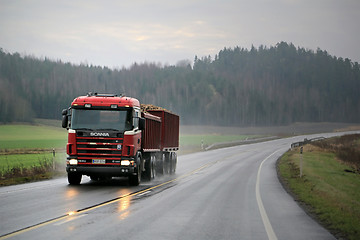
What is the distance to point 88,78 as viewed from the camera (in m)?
185

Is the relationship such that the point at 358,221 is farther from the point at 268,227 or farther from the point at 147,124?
the point at 147,124

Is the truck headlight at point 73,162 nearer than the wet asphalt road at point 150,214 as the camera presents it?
No

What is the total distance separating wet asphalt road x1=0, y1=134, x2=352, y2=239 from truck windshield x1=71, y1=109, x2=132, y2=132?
2.39 meters

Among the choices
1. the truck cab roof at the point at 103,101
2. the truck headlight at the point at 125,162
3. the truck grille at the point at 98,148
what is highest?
the truck cab roof at the point at 103,101

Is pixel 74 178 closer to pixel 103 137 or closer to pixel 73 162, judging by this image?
pixel 73 162

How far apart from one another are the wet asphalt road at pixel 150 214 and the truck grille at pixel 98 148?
1.33 meters

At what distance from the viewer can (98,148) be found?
19750 millimetres

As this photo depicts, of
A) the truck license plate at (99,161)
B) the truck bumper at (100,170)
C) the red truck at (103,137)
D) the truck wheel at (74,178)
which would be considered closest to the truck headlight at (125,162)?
the red truck at (103,137)

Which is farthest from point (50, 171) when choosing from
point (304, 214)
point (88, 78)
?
point (88, 78)

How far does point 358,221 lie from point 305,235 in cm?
255

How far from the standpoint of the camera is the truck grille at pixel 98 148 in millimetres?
19734

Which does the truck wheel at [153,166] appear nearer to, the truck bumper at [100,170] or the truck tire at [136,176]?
the truck tire at [136,176]

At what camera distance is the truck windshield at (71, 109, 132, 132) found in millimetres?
19906

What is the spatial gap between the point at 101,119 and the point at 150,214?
855 cm
